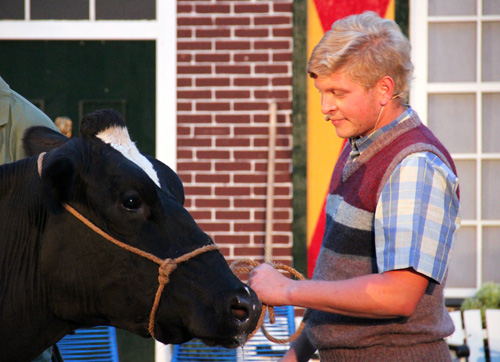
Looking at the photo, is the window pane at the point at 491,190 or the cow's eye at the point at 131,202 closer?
the cow's eye at the point at 131,202

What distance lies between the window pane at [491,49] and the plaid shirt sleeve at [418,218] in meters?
4.00

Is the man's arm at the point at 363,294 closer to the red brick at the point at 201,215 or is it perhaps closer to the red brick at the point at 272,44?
the red brick at the point at 201,215

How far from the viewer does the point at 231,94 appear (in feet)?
18.3

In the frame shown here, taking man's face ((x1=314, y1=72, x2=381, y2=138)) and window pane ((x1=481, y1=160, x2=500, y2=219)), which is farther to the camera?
window pane ((x1=481, y1=160, x2=500, y2=219))

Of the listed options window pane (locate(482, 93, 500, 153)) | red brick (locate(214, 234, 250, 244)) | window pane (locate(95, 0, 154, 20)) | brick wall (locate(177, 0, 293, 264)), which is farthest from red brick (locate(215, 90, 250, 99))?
window pane (locate(482, 93, 500, 153))

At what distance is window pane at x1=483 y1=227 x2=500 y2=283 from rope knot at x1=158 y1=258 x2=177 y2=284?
4.18 meters

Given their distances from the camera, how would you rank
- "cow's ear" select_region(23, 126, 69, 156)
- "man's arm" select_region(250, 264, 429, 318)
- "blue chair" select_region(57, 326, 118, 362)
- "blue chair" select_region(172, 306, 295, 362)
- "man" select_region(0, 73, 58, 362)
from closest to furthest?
"man's arm" select_region(250, 264, 429, 318) → "cow's ear" select_region(23, 126, 69, 156) → "man" select_region(0, 73, 58, 362) → "blue chair" select_region(57, 326, 118, 362) → "blue chair" select_region(172, 306, 295, 362)

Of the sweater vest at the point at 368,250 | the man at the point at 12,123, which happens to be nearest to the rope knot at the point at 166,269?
the sweater vest at the point at 368,250

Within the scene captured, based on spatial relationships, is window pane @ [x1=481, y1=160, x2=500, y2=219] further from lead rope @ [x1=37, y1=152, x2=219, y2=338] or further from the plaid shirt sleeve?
lead rope @ [x1=37, y1=152, x2=219, y2=338]

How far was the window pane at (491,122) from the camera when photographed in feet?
18.3

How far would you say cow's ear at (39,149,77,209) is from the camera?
6.21 ft

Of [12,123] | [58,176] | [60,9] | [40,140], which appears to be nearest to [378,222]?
[58,176]

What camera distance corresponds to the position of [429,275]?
1.84 m

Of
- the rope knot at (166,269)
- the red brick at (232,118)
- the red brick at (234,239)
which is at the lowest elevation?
the red brick at (234,239)
